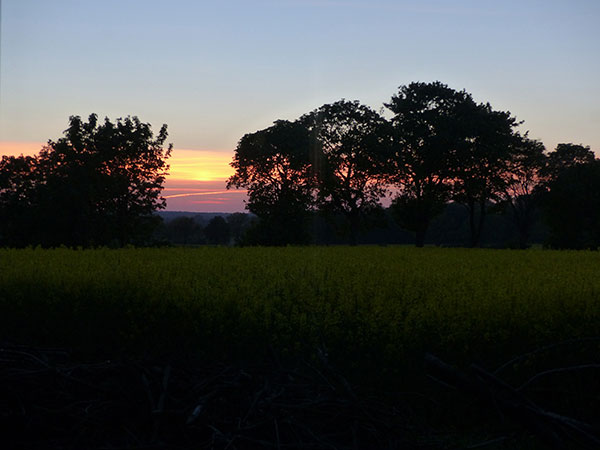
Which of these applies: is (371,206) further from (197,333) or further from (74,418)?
(74,418)

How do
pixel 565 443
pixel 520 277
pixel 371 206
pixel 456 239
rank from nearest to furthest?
pixel 565 443, pixel 520 277, pixel 371 206, pixel 456 239

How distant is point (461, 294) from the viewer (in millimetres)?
7938

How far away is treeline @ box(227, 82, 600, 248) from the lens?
44.0 meters

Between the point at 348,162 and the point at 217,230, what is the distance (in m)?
51.5

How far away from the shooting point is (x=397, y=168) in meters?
44.0

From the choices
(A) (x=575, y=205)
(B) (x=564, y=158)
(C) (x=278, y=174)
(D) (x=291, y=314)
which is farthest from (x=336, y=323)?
(B) (x=564, y=158)

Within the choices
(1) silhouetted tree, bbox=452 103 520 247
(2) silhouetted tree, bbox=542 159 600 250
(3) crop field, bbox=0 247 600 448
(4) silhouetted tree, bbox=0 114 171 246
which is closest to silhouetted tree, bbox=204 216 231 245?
(4) silhouetted tree, bbox=0 114 171 246

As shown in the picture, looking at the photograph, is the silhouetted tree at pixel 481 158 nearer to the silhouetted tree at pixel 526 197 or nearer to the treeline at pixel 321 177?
the treeline at pixel 321 177

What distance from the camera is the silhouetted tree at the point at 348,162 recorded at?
4633 cm

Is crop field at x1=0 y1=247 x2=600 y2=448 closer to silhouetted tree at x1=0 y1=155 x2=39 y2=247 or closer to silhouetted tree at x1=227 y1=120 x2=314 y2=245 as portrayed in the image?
silhouetted tree at x1=0 y1=155 x2=39 y2=247

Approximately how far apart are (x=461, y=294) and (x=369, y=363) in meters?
2.50

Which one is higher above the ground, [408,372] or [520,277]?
[520,277]

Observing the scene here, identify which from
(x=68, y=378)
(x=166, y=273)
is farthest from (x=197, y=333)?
(x=68, y=378)

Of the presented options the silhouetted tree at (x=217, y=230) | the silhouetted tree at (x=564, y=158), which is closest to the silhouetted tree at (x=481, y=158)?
the silhouetted tree at (x=564, y=158)
